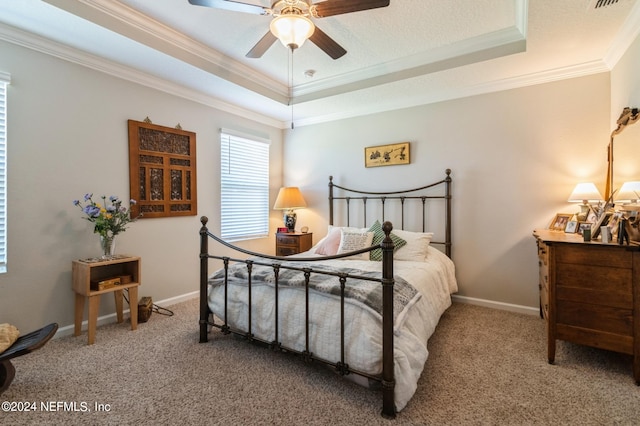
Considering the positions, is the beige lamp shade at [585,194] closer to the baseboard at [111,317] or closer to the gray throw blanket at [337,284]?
the gray throw blanket at [337,284]

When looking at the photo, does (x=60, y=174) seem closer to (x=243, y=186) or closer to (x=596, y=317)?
(x=243, y=186)

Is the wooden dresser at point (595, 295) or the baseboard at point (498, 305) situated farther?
the baseboard at point (498, 305)

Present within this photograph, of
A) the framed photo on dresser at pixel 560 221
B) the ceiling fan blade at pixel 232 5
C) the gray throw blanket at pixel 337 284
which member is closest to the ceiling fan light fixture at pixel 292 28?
the ceiling fan blade at pixel 232 5

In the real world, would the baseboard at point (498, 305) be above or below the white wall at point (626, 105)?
below

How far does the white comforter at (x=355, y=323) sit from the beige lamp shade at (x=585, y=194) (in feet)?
4.69

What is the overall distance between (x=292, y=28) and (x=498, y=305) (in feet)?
11.1

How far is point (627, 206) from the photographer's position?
2.25 meters

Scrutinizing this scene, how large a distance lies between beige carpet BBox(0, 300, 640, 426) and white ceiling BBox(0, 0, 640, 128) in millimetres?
2503

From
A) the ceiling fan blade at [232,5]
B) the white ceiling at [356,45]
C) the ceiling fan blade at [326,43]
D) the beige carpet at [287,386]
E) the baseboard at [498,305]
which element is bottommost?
the beige carpet at [287,386]

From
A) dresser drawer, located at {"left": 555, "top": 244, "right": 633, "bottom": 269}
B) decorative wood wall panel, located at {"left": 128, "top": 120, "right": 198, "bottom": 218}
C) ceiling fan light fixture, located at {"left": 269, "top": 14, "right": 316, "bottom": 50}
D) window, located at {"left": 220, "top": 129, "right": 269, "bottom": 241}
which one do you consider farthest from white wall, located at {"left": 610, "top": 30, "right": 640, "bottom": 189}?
decorative wood wall panel, located at {"left": 128, "top": 120, "right": 198, "bottom": 218}

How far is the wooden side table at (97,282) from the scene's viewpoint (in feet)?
8.38

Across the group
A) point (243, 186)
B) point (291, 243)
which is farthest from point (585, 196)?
point (243, 186)

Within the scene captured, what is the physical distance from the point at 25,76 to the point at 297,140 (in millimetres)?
3159

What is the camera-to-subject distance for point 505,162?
11.0 ft
